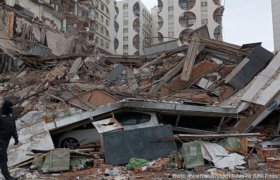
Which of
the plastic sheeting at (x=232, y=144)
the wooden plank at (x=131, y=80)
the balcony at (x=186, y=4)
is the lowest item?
the plastic sheeting at (x=232, y=144)

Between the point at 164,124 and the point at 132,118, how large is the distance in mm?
1228

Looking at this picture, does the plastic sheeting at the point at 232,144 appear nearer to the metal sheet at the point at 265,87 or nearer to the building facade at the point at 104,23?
the metal sheet at the point at 265,87

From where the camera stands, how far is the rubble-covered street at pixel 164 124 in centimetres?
605

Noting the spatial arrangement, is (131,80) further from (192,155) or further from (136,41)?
(136,41)

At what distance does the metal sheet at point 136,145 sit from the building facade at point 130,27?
49837 millimetres

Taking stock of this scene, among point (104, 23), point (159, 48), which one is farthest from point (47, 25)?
point (104, 23)

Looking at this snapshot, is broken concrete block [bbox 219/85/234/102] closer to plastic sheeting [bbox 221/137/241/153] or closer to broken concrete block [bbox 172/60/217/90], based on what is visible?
broken concrete block [bbox 172/60/217/90]

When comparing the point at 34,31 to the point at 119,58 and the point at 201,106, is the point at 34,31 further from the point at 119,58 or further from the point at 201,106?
the point at 201,106

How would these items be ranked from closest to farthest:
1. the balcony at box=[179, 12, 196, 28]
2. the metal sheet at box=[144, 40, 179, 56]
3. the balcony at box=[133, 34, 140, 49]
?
the metal sheet at box=[144, 40, 179, 56] → the balcony at box=[179, 12, 196, 28] → the balcony at box=[133, 34, 140, 49]

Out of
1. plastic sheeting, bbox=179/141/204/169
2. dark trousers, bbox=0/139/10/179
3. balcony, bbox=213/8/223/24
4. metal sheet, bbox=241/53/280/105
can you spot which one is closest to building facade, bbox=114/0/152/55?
balcony, bbox=213/8/223/24

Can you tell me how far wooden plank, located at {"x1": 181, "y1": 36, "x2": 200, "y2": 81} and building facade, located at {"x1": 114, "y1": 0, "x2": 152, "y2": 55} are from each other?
43610mm

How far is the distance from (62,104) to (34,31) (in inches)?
620

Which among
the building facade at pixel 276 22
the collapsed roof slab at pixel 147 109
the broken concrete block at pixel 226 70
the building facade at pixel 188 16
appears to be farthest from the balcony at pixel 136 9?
the collapsed roof slab at pixel 147 109

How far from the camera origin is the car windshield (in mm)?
7570
